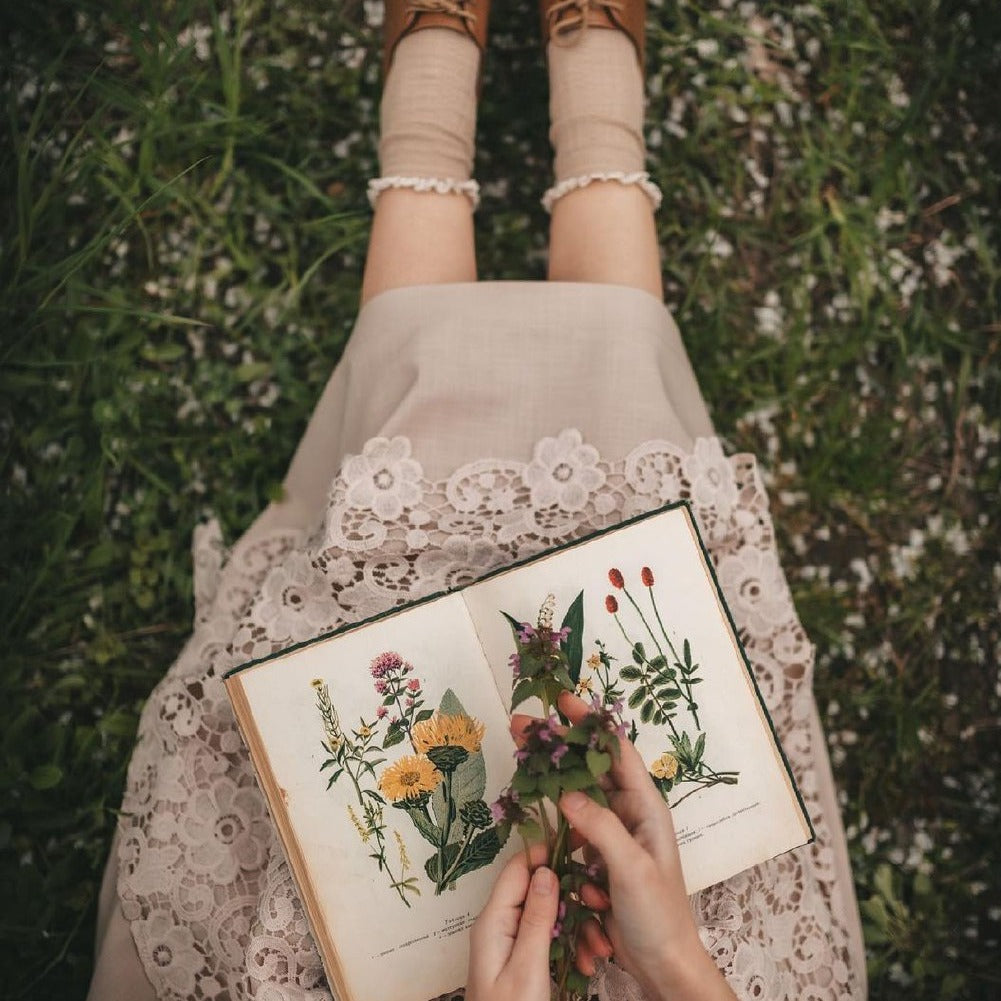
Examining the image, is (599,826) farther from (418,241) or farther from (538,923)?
(418,241)

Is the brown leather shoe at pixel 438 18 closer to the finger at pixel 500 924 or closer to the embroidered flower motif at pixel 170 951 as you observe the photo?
the finger at pixel 500 924

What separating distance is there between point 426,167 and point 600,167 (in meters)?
0.28

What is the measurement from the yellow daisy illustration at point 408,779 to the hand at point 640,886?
7.7 inches

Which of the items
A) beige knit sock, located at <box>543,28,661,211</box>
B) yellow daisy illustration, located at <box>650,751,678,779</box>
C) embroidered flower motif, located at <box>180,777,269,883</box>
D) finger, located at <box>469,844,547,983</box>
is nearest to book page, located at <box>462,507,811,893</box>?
yellow daisy illustration, located at <box>650,751,678,779</box>

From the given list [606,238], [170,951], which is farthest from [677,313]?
[170,951]

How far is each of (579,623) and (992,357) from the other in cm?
105

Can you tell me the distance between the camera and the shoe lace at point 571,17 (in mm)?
1374

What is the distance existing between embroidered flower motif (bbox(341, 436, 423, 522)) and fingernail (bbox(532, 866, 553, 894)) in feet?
1.53

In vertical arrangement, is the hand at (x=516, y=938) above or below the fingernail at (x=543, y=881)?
below

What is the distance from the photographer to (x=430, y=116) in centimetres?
134

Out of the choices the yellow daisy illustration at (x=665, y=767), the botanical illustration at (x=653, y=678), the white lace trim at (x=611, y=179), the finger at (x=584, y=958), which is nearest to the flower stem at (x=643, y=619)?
the botanical illustration at (x=653, y=678)

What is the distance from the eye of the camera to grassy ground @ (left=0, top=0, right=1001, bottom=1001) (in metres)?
1.44

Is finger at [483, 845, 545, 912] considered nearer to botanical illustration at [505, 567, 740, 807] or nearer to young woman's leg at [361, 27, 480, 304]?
botanical illustration at [505, 567, 740, 807]

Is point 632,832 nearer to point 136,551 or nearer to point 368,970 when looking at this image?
point 368,970
